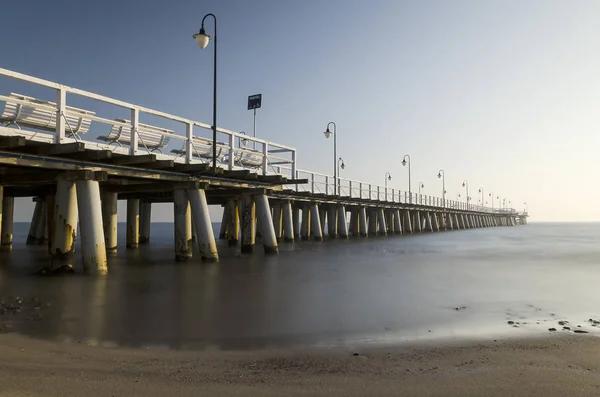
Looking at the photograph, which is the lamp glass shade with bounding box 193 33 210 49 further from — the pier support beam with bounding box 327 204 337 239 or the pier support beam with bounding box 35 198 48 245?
the pier support beam with bounding box 327 204 337 239

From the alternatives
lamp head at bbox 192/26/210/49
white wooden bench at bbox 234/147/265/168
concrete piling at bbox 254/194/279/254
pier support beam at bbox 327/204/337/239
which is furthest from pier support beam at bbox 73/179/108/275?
pier support beam at bbox 327/204/337/239

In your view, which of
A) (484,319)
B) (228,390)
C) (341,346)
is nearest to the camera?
(228,390)

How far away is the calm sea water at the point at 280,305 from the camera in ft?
22.3

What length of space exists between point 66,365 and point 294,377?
7.81 feet

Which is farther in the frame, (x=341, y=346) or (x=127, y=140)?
(x=127, y=140)

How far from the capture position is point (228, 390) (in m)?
3.91

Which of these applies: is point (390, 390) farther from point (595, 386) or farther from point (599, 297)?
point (599, 297)

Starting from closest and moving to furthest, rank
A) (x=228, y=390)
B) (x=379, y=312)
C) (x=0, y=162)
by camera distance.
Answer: (x=228, y=390), (x=379, y=312), (x=0, y=162)

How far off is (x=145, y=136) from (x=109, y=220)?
7.00 metres

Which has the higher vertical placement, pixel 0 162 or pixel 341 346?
pixel 0 162

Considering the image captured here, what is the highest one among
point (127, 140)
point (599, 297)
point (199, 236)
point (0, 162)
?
point (127, 140)

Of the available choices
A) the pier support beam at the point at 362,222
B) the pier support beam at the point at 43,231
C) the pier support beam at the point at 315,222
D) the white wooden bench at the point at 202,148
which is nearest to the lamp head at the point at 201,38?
the white wooden bench at the point at 202,148

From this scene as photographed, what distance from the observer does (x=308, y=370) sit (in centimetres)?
472

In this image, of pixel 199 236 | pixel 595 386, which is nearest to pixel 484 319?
pixel 595 386
